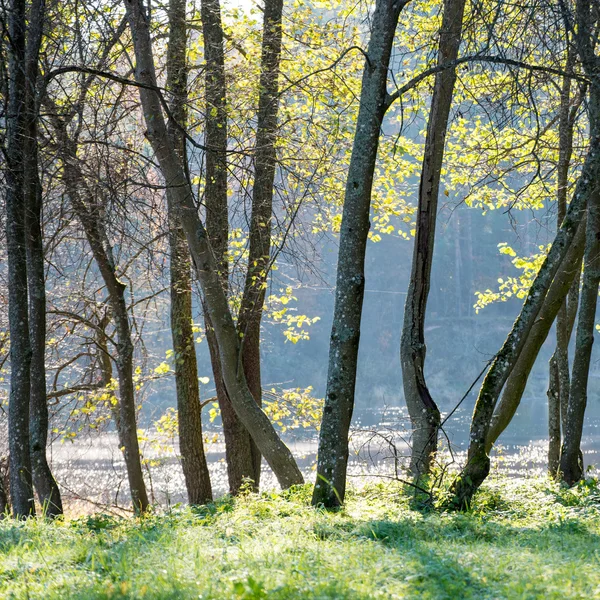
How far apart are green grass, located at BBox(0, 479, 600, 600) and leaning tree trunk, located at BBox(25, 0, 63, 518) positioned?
126cm

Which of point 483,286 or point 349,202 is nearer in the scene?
point 349,202

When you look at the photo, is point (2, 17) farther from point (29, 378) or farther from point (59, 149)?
point (29, 378)

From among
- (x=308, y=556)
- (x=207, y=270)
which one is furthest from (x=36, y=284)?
(x=308, y=556)

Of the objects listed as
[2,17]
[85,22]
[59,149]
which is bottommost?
[59,149]

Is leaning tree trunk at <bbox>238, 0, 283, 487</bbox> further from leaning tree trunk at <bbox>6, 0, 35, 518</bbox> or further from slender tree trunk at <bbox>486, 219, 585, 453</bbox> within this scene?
slender tree trunk at <bbox>486, 219, 585, 453</bbox>

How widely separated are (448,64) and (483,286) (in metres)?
63.4

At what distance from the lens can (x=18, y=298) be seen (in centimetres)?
614

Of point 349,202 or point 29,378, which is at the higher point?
point 349,202

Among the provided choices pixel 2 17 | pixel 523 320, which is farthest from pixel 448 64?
pixel 2 17

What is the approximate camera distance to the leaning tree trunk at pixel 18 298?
6.02m

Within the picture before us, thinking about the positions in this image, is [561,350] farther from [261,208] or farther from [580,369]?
[261,208]

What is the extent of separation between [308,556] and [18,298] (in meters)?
3.90

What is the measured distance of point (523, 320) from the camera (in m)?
5.74

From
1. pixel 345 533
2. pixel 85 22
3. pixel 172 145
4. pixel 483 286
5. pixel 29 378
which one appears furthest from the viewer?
pixel 483 286
